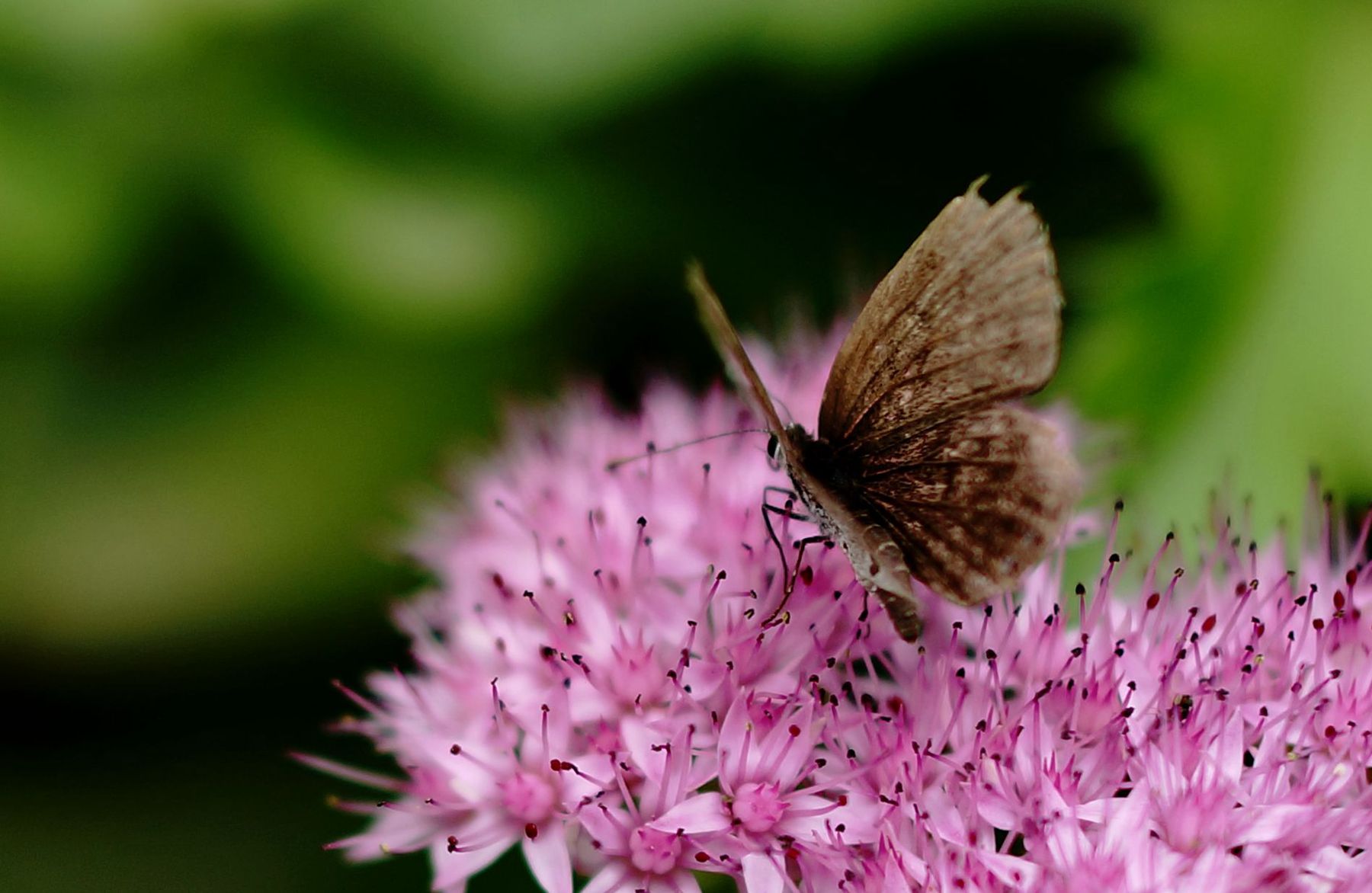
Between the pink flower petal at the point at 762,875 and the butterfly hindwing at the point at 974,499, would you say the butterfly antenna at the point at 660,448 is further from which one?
the pink flower petal at the point at 762,875

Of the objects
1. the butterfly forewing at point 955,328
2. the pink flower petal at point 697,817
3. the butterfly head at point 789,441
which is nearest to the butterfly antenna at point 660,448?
the butterfly head at point 789,441

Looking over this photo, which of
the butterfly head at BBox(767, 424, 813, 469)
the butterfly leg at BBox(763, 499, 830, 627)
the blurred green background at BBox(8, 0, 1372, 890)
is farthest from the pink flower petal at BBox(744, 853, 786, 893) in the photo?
the blurred green background at BBox(8, 0, 1372, 890)

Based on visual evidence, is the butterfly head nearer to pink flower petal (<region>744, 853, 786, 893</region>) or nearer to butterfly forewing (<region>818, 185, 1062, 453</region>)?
butterfly forewing (<region>818, 185, 1062, 453</region>)

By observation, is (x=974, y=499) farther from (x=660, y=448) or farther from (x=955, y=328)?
(x=660, y=448)

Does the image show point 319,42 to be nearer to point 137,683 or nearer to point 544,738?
point 137,683

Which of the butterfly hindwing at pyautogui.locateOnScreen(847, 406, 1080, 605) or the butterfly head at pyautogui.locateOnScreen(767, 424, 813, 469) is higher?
the butterfly head at pyautogui.locateOnScreen(767, 424, 813, 469)

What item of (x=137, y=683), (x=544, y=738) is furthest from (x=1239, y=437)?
(x=137, y=683)

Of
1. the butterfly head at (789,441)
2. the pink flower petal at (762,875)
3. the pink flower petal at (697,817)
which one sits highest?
the butterfly head at (789,441)
